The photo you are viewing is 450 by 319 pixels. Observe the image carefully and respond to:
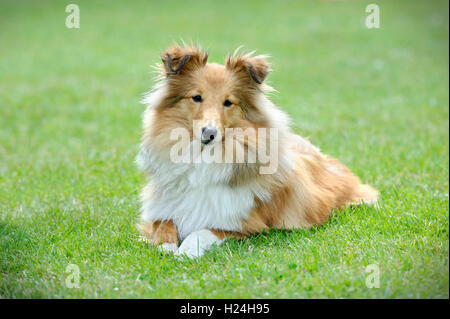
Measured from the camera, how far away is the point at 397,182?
6906 mm

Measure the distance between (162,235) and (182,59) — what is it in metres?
1.54

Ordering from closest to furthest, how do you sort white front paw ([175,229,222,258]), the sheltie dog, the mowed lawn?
1. the mowed lawn
2. white front paw ([175,229,222,258])
3. the sheltie dog

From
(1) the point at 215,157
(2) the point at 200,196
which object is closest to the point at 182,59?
(1) the point at 215,157

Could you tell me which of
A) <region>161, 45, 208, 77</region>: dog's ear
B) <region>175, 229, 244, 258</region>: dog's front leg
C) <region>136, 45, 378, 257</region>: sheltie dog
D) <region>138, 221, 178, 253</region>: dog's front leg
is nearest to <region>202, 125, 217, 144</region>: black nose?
<region>136, 45, 378, 257</region>: sheltie dog

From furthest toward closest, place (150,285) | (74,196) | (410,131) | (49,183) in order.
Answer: (410,131) < (49,183) < (74,196) < (150,285)

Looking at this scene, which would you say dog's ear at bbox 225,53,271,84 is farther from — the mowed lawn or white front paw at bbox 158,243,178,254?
white front paw at bbox 158,243,178,254

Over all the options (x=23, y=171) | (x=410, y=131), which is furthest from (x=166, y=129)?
(x=410, y=131)

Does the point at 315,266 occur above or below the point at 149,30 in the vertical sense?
below

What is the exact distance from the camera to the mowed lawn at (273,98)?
4.41m

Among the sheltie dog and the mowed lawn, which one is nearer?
the mowed lawn

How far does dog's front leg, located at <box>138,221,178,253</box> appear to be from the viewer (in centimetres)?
499

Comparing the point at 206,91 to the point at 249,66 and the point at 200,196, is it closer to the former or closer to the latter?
the point at 249,66
